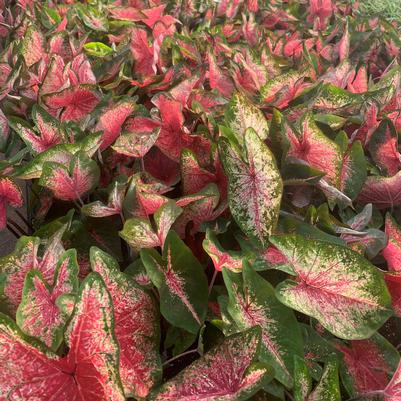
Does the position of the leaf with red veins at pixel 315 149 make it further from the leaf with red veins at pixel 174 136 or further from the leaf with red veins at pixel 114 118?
the leaf with red veins at pixel 114 118

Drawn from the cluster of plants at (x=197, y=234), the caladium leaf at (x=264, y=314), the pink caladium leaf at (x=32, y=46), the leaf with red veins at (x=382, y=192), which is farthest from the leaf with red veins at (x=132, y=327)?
the pink caladium leaf at (x=32, y=46)

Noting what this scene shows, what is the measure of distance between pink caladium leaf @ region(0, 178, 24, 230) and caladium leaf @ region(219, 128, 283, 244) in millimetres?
363

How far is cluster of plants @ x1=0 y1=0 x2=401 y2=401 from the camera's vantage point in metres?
0.60

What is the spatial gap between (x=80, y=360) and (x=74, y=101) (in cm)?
68

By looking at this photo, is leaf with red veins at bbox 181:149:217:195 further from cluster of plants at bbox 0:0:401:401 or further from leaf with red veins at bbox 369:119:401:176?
leaf with red veins at bbox 369:119:401:176

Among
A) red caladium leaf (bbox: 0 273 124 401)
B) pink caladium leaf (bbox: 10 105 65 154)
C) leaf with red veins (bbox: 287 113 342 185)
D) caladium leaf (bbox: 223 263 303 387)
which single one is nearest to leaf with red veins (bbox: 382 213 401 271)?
leaf with red veins (bbox: 287 113 342 185)

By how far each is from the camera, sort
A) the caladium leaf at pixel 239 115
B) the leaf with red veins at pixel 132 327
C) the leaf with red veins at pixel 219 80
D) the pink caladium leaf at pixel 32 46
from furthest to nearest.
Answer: the pink caladium leaf at pixel 32 46, the leaf with red veins at pixel 219 80, the caladium leaf at pixel 239 115, the leaf with red veins at pixel 132 327

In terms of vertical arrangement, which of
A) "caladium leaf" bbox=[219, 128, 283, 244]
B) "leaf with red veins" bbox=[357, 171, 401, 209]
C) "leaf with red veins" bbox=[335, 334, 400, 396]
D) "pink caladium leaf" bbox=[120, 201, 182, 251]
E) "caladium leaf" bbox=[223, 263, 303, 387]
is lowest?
"leaf with red veins" bbox=[335, 334, 400, 396]

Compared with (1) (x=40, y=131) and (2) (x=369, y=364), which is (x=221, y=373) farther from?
(1) (x=40, y=131)

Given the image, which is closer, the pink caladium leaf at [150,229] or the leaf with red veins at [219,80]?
the pink caladium leaf at [150,229]

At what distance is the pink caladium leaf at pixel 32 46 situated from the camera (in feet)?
4.40

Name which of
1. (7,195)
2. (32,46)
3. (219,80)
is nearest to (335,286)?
(7,195)

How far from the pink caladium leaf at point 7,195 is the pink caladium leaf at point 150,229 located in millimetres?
255

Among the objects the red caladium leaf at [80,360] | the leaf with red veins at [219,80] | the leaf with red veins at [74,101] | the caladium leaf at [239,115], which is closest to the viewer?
the red caladium leaf at [80,360]
